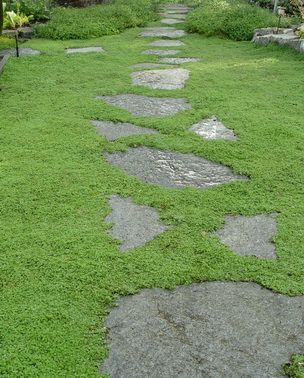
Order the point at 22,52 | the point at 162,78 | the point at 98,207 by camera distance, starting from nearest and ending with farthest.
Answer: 1. the point at 98,207
2. the point at 162,78
3. the point at 22,52

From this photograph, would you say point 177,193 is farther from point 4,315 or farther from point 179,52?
point 179,52

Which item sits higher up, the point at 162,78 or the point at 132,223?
the point at 162,78

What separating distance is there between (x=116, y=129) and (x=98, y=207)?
1.49 m

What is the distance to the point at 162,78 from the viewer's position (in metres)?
6.33

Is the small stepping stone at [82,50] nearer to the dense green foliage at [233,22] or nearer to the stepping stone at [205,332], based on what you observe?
the dense green foliage at [233,22]

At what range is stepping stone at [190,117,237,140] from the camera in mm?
4392

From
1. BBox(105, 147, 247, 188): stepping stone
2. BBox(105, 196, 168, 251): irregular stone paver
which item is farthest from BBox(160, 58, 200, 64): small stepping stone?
BBox(105, 196, 168, 251): irregular stone paver

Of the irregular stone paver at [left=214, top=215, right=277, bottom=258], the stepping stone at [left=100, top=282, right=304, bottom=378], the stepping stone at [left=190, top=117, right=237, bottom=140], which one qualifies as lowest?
the stepping stone at [left=100, top=282, right=304, bottom=378]

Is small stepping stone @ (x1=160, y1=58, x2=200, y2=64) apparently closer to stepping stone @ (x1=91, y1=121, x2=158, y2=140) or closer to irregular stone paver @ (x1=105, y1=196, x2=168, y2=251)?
stepping stone @ (x1=91, y1=121, x2=158, y2=140)

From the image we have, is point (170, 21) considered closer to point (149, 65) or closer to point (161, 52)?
point (161, 52)

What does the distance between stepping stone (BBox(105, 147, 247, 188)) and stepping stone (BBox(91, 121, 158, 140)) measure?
13.6 inches

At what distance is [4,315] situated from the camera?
230cm

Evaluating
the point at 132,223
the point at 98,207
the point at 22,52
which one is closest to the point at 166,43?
the point at 22,52

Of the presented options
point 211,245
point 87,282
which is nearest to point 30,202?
point 87,282
